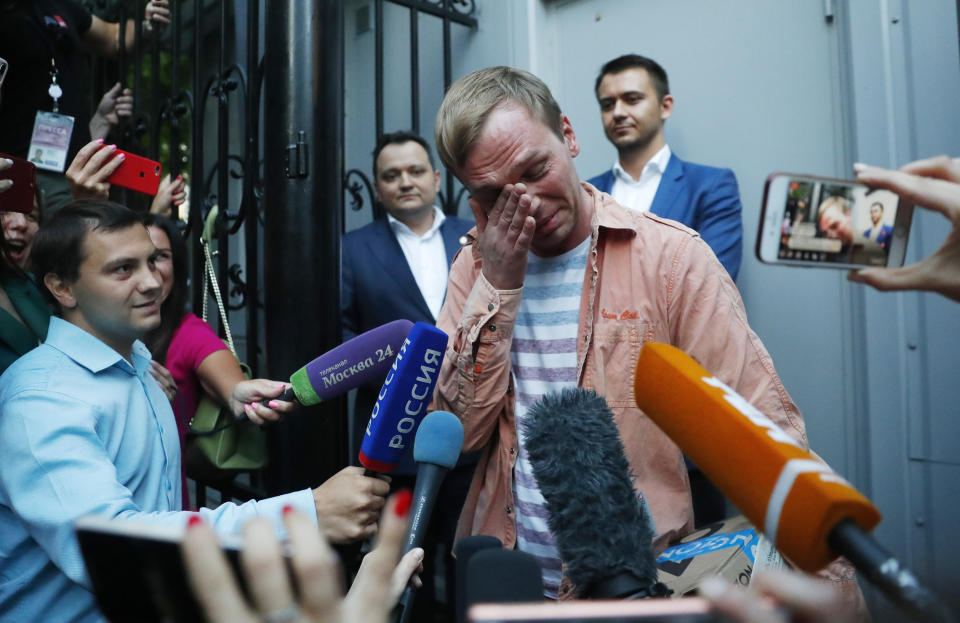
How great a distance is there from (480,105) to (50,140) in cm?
218

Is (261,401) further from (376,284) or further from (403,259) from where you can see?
(403,259)

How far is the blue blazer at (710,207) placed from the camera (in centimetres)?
281

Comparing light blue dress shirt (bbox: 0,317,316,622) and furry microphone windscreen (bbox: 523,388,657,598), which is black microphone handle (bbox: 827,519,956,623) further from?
light blue dress shirt (bbox: 0,317,316,622)

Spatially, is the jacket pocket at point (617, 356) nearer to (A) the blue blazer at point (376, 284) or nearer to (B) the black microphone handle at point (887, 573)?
(B) the black microphone handle at point (887, 573)

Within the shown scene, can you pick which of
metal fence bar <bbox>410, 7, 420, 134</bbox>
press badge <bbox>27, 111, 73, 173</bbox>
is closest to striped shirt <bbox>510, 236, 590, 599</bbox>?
metal fence bar <bbox>410, 7, 420, 134</bbox>

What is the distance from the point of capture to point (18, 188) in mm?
1972

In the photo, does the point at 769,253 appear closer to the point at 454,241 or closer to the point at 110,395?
the point at 110,395

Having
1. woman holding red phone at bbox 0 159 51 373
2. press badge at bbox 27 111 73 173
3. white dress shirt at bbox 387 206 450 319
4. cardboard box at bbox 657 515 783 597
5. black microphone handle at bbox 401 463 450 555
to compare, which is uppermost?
press badge at bbox 27 111 73 173

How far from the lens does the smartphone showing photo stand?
0.95 m

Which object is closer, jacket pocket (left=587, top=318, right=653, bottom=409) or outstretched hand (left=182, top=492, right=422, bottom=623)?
outstretched hand (left=182, top=492, right=422, bottom=623)

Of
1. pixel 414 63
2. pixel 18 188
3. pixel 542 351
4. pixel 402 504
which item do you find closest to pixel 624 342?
pixel 542 351

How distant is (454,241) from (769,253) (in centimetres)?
253

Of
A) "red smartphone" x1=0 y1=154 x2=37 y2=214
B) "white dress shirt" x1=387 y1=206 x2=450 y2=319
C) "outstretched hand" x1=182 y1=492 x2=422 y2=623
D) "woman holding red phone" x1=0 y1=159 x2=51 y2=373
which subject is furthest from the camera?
"white dress shirt" x1=387 y1=206 x2=450 y2=319

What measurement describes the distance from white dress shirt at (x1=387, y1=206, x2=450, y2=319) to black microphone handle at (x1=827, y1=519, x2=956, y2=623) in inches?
104
